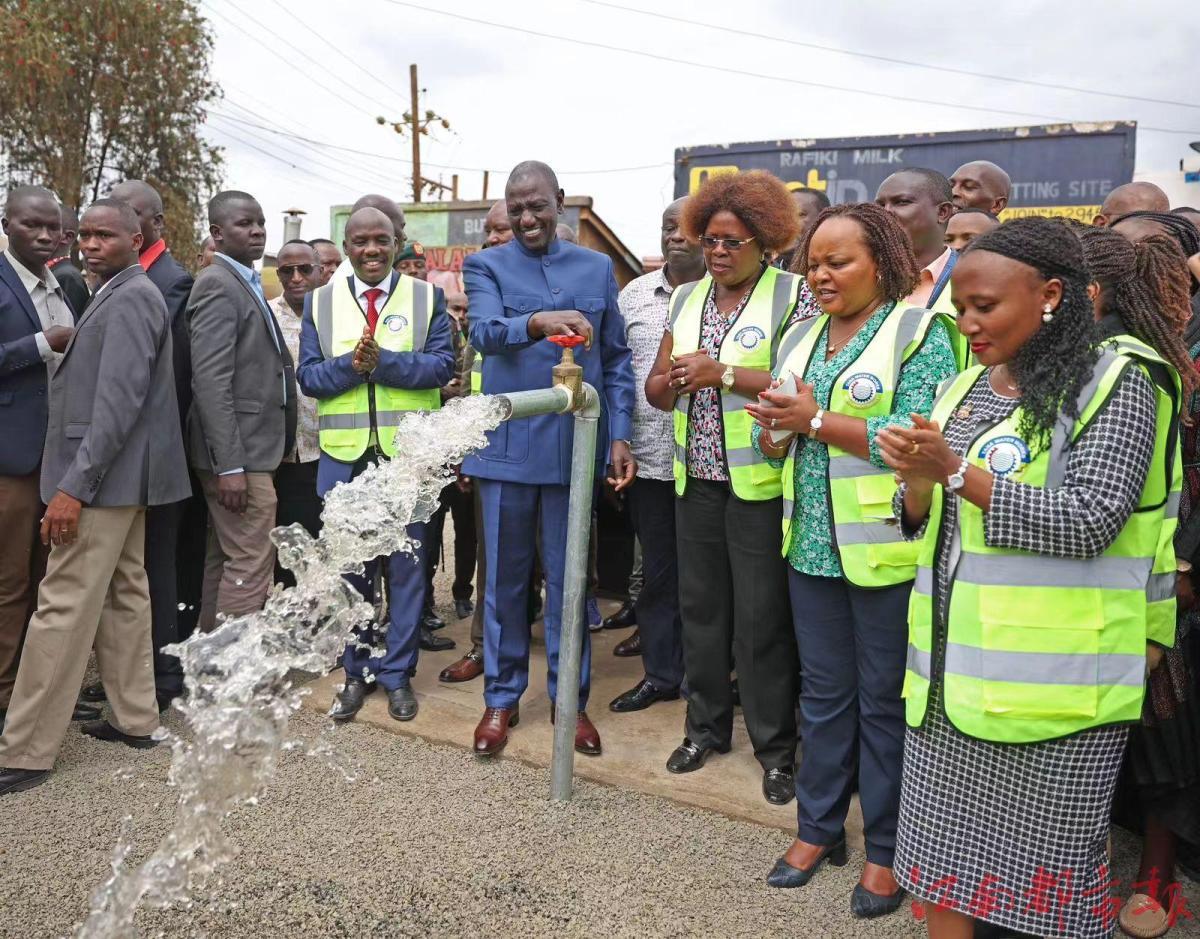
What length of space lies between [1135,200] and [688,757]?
112 inches

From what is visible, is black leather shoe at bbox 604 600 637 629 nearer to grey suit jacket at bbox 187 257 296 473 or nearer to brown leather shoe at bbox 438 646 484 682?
brown leather shoe at bbox 438 646 484 682

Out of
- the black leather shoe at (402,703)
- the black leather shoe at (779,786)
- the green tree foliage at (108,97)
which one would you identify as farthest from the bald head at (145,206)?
the green tree foliage at (108,97)

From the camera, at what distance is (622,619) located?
224 inches

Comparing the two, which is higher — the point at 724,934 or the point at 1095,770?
the point at 1095,770

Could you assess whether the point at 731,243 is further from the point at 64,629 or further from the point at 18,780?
the point at 18,780

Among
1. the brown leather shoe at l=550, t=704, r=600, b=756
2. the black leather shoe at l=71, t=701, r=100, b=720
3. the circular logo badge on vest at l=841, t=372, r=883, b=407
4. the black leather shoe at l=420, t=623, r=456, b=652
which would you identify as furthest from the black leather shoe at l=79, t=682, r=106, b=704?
the circular logo badge on vest at l=841, t=372, r=883, b=407

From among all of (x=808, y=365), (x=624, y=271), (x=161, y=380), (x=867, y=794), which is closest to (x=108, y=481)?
(x=161, y=380)

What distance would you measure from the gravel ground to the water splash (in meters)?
0.14

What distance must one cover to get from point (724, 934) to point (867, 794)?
58 centimetres

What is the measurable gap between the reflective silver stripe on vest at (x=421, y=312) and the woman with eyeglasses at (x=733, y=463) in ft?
4.12

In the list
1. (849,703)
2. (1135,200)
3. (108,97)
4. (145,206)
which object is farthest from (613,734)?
(108,97)

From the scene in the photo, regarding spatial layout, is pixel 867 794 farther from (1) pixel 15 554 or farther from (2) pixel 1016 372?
(1) pixel 15 554

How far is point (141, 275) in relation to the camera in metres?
3.90

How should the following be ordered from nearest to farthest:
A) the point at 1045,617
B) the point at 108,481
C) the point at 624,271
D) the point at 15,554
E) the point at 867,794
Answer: the point at 1045,617
the point at 867,794
the point at 108,481
the point at 15,554
the point at 624,271
